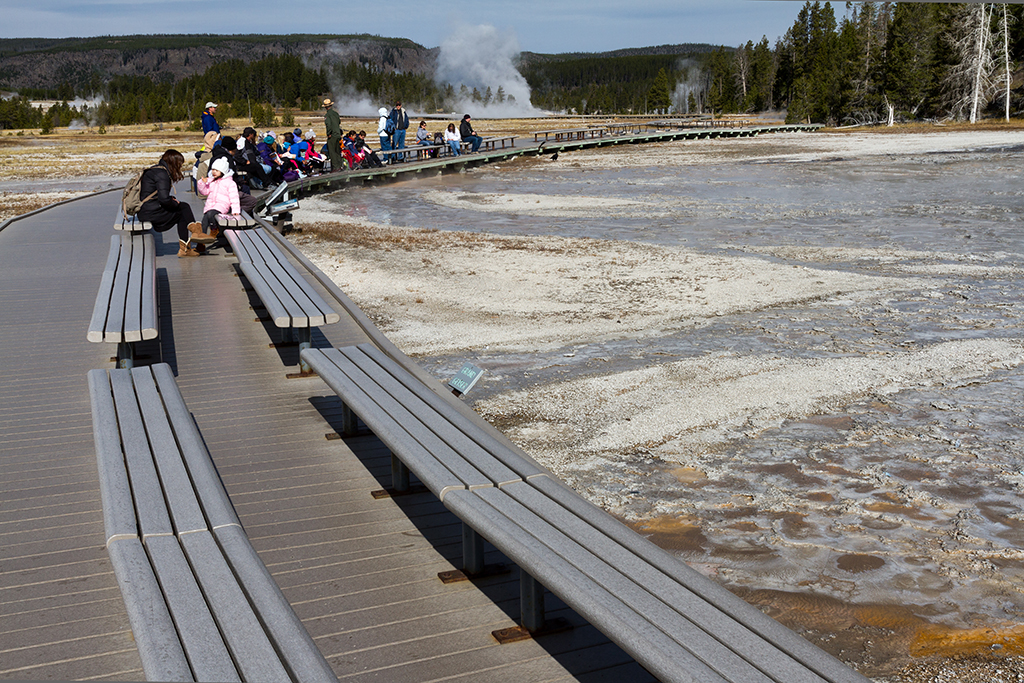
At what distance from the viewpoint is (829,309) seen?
1013 centimetres

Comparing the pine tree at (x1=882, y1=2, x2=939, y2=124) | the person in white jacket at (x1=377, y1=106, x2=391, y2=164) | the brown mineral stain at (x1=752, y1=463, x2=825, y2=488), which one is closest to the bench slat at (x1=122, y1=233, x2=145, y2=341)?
the brown mineral stain at (x1=752, y1=463, x2=825, y2=488)

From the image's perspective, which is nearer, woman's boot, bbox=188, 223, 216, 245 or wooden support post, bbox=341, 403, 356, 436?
wooden support post, bbox=341, 403, 356, 436

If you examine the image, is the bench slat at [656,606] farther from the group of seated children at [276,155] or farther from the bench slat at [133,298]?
the group of seated children at [276,155]

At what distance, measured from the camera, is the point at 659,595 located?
9.16 feet

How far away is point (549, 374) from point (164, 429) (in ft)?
14.3

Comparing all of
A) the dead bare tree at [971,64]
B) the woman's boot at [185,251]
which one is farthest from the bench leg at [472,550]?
the dead bare tree at [971,64]

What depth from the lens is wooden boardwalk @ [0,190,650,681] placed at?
3148 millimetres

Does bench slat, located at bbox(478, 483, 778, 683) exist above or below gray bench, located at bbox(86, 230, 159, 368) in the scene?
below

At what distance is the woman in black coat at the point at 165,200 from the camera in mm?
10188

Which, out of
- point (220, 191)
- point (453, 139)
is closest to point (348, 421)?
point (220, 191)

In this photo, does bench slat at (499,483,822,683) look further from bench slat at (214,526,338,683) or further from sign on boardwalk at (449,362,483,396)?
sign on boardwalk at (449,362,483,396)

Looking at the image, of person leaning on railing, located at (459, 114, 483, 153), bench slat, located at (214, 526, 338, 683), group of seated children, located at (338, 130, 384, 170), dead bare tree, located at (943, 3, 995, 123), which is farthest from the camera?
dead bare tree, located at (943, 3, 995, 123)

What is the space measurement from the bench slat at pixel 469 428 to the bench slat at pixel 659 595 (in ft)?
1.07

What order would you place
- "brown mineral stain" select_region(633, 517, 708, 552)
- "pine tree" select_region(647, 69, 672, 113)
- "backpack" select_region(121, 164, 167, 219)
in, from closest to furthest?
"brown mineral stain" select_region(633, 517, 708, 552) < "backpack" select_region(121, 164, 167, 219) < "pine tree" select_region(647, 69, 672, 113)
